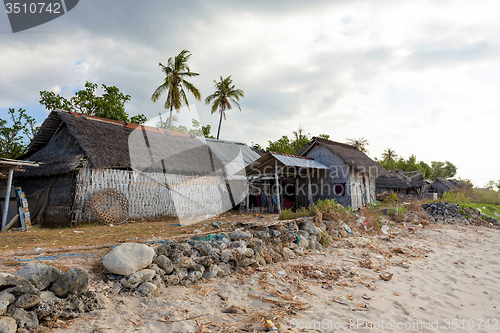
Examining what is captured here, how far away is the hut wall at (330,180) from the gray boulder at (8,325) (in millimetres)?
13266

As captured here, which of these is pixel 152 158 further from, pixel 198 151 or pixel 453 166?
pixel 453 166

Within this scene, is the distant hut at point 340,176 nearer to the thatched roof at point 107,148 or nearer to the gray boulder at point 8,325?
the thatched roof at point 107,148

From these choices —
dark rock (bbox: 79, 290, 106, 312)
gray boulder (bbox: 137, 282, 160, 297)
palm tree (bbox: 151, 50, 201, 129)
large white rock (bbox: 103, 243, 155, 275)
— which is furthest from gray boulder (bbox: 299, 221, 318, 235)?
palm tree (bbox: 151, 50, 201, 129)

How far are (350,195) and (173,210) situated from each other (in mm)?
9055

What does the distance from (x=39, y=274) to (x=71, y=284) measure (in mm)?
346

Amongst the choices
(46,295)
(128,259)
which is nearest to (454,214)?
(128,259)

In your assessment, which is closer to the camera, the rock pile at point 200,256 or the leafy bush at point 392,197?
the rock pile at point 200,256

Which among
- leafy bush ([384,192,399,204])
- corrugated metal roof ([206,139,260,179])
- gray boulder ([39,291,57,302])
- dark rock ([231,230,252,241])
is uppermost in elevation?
corrugated metal roof ([206,139,260,179])

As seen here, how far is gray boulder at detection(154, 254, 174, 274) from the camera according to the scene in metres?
4.15

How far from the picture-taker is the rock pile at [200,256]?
12.2 feet

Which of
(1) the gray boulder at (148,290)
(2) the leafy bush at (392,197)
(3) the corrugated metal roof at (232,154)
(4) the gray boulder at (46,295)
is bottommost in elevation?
(1) the gray boulder at (148,290)

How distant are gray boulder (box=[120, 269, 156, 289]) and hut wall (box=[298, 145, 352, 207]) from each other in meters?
11.7

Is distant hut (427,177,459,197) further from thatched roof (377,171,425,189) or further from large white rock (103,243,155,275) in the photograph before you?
large white rock (103,243,155,275)

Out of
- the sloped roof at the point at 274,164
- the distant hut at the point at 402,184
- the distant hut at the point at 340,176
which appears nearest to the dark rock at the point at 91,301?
the sloped roof at the point at 274,164
